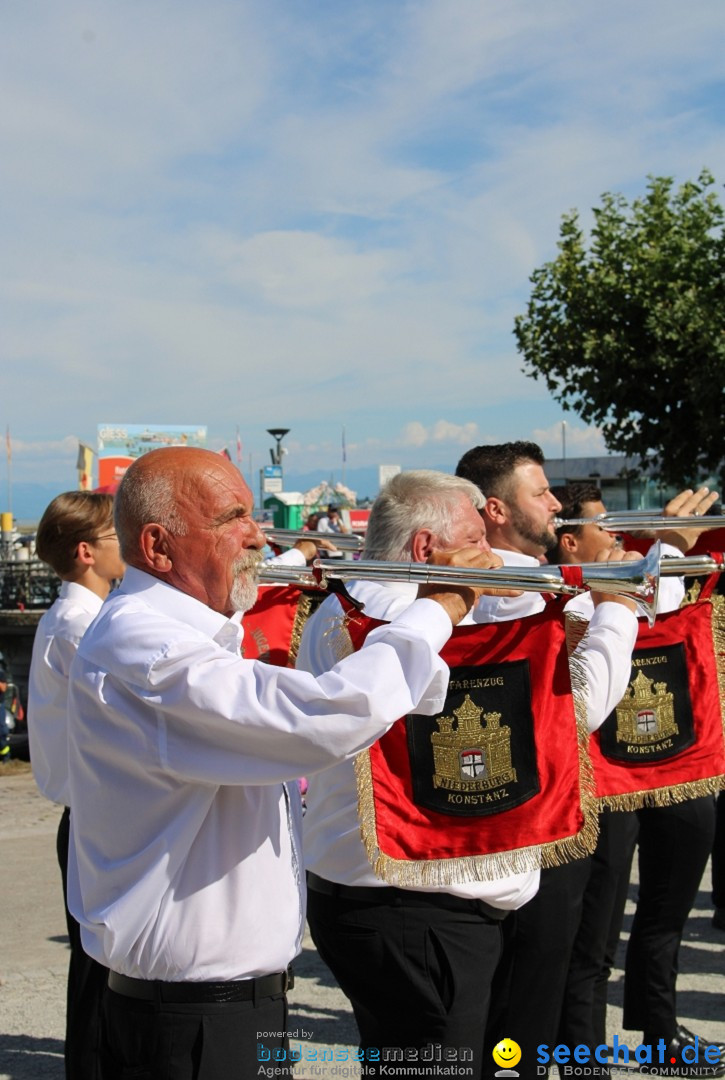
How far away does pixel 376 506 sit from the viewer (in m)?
3.26

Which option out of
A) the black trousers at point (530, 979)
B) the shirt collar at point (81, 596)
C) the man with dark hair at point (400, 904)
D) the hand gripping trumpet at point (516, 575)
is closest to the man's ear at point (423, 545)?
the man with dark hair at point (400, 904)

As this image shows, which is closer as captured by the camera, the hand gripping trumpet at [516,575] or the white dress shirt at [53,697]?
the hand gripping trumpet at [516,575]

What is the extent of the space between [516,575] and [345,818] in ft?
3.14

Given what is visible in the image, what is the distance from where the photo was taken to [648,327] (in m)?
18.7


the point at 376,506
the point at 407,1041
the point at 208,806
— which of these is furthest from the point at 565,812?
the point at 208,806

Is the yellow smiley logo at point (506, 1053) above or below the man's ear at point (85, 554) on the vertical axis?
below

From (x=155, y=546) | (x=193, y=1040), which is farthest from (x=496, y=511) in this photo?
(x=193, y=1040)

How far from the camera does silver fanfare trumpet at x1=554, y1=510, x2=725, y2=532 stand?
165 inches

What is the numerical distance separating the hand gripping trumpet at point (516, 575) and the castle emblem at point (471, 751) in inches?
20.0

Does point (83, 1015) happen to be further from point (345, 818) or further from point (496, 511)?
point (496, 511)

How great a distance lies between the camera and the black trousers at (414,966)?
9.40ft

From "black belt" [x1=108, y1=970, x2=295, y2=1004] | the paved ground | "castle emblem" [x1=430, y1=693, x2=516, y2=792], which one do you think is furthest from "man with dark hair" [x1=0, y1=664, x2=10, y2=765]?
"black belt" [x1=108, y1=970, x2=295, y2=1004]

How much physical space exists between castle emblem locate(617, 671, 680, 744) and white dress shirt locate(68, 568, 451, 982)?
6.89 ft

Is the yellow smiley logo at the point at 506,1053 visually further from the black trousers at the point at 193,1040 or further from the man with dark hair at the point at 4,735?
the man with dark hair at the point at 4,735
